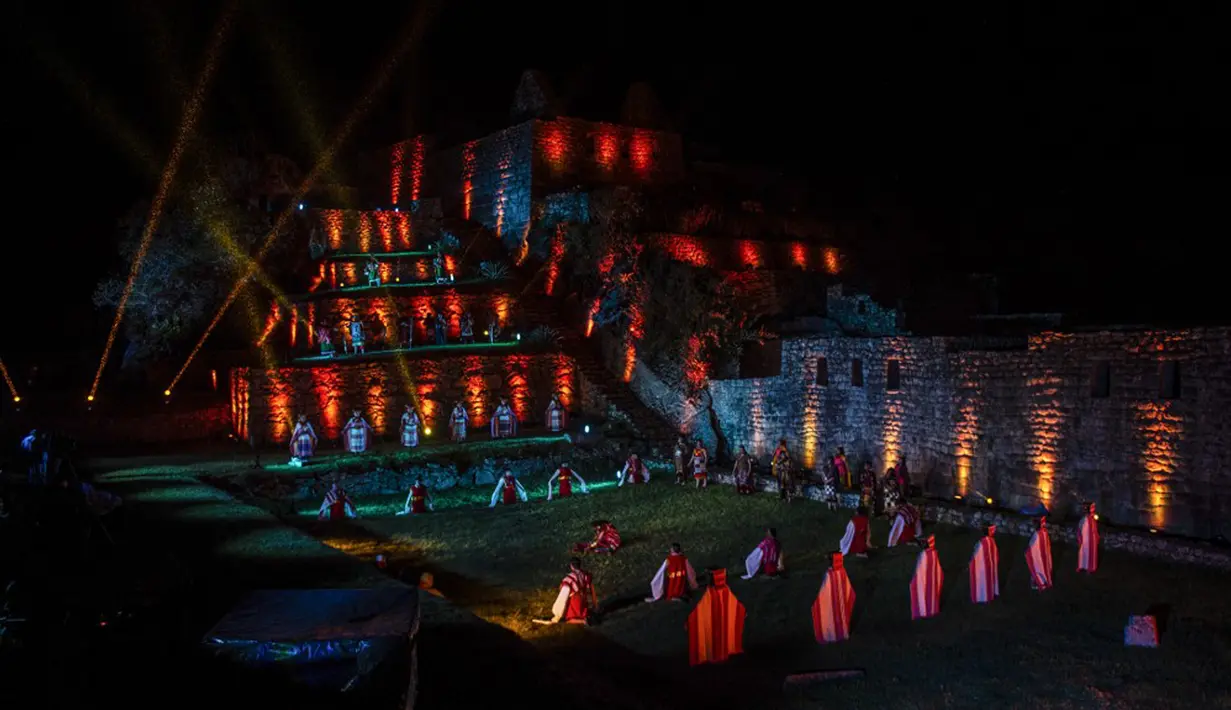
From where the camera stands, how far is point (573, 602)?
1251 centimetres

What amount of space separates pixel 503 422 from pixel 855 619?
1668 cm

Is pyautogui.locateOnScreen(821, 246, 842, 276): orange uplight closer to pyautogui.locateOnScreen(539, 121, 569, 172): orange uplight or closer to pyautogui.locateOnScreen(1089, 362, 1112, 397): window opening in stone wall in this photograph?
pyautogui.locateOnScreen(539, 121, 569, 172): orange uplight

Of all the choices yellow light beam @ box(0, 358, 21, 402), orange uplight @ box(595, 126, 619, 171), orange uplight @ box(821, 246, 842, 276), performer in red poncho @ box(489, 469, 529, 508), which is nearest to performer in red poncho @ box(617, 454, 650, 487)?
performer in red poncho @ box(489, 469, 529, 508)

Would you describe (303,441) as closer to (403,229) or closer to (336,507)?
(336,507)

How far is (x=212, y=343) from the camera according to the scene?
30.6 meters

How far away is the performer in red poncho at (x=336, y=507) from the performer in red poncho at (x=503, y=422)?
23.8ft

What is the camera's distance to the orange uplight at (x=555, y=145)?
125 feet

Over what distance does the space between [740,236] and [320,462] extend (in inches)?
711

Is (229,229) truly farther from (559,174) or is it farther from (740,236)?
(740,236)

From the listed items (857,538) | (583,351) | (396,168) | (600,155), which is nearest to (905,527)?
(857,538)

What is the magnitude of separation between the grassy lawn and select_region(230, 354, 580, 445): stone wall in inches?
336

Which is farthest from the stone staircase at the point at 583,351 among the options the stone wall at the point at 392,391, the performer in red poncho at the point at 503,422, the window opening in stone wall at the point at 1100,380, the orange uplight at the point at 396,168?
the window opening in stone wall at the point at 1100,380

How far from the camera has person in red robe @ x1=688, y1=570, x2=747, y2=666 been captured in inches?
428

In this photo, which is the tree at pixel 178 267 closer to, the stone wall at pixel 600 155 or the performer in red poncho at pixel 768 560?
the stone wall at pixel 600 155
